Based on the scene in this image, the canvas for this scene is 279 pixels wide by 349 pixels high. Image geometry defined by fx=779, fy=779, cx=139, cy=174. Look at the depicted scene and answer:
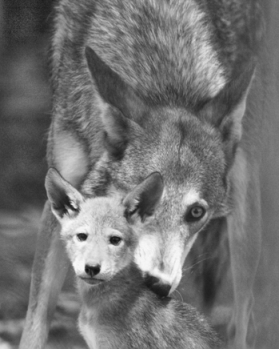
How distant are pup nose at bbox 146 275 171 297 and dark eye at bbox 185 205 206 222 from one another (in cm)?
22

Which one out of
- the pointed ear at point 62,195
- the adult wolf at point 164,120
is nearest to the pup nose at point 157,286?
the adult wolf at point 164,120

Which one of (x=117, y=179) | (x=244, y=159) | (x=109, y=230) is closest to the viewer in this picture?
(x=109, y=230)

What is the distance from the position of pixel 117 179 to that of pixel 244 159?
482 mm

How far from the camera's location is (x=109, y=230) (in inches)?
90.7

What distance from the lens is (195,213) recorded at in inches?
98.3

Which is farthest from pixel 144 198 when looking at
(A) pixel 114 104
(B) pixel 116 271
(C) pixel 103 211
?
(A) pixel 114 104

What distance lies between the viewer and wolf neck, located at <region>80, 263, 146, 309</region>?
2.42 m

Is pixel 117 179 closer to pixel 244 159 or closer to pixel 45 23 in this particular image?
pixel 244 159

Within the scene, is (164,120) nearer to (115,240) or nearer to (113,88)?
(113,88)

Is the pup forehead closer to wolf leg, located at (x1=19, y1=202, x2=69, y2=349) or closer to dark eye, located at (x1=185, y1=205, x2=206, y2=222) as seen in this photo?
dark eye, located at (x1=185, y1=205, x2=206, y2=222)

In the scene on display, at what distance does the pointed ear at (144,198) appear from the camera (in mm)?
2350

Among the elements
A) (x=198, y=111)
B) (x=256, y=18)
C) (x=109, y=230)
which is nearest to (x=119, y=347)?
(x=109, y=230)

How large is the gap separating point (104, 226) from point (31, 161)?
1.95ft

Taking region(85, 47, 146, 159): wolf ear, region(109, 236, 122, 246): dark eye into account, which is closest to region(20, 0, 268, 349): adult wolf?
region(85, 47, 146, 159): wolf ear
